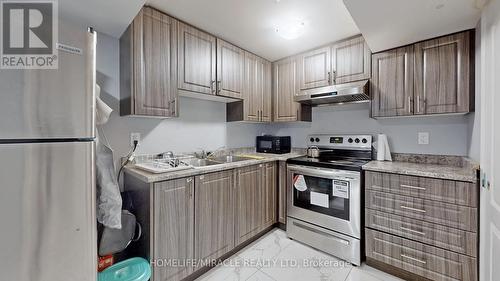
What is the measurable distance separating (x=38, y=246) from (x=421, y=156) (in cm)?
297

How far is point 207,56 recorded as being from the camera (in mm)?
2100

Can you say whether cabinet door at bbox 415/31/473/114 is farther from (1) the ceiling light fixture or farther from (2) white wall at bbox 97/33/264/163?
(2) white wall at bbox 97/33/264/163

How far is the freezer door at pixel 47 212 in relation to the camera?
88 centimetres

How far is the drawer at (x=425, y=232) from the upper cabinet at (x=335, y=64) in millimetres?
1409

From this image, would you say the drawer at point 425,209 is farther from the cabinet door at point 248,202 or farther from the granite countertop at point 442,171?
the cabinet door at point 248,202

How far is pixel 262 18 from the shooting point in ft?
6.02

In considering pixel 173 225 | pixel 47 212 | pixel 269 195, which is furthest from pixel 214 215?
pixel 47 212

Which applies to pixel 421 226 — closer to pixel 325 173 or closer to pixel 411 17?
pixel 325 173

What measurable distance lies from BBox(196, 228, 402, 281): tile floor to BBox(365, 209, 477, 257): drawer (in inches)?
16.4

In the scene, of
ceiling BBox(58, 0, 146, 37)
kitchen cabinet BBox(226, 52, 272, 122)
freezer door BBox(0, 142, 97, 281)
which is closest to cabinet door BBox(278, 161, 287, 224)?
kitchen cabinet BBox(226, 52, 272, 122)

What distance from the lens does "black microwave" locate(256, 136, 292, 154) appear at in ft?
9.58

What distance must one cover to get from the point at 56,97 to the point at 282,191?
2174 millimetres

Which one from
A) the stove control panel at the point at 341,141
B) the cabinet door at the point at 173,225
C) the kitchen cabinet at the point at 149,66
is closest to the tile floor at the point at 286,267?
the cabinet door at the point at 173,225

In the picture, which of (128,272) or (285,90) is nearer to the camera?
(128,272)
